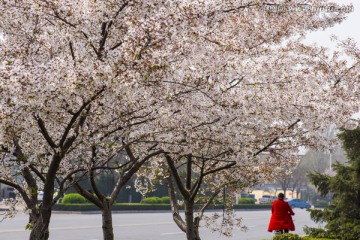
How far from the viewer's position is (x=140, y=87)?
5.96 metres

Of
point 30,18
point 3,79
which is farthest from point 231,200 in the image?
point 3,79

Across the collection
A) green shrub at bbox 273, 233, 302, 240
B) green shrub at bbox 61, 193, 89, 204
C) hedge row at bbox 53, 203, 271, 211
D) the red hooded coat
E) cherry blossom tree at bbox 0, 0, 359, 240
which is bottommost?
green shrub at bbox 273, 233, 302, 240

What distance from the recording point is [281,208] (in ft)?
48.7

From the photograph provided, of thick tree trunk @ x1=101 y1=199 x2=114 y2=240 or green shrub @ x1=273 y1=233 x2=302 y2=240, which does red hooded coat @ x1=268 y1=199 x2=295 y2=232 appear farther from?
thick tree trunk @ x1=101 y1=199 x2=114 y2=240

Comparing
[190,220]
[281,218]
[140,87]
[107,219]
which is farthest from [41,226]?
[281,218]

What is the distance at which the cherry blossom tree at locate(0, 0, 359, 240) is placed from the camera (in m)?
5.59

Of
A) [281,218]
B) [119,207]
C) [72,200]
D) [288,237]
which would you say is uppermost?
[72,200]

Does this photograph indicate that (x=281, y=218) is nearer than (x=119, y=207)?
Yes

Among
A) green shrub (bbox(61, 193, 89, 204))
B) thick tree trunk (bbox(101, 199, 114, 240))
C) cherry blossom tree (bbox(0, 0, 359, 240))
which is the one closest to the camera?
cherry blossom tree (bbox(0, 0, 359, 240))

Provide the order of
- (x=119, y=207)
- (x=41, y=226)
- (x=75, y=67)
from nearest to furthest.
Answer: (x=75, y=67)
(x=41, y=226)
(x=119, y=207)

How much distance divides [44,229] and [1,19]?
2507 millimetres

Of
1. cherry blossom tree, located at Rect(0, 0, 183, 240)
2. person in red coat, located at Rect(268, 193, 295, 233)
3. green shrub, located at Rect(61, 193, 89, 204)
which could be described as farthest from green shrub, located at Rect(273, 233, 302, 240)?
green shrub, located at Rect(61, 193, 89, 204)

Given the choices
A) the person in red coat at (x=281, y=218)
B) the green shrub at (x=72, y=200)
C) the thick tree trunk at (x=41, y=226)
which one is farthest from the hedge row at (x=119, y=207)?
the thick tree trunk at (x=41, y=226)

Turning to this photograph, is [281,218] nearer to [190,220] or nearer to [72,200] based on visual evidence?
[190,220]
